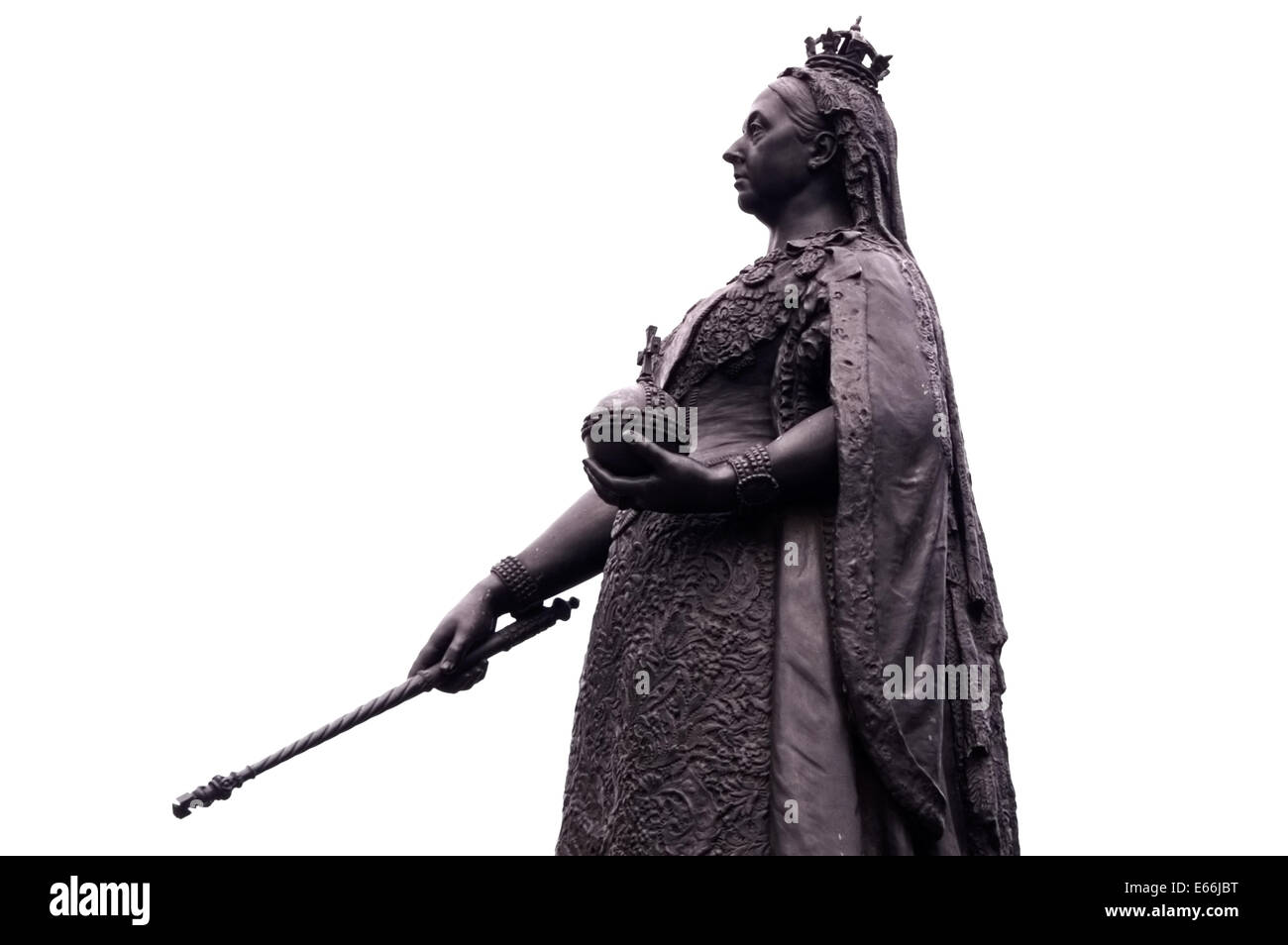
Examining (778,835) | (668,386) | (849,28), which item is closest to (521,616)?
(668,386)

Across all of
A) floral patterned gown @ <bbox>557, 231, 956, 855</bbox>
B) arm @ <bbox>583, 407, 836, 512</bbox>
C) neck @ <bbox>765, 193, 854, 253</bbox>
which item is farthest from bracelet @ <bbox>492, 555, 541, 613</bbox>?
neck @ <bbox>765, 193, 854, 253</bbox>

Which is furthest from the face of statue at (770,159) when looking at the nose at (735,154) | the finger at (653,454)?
the finger at (653,454)

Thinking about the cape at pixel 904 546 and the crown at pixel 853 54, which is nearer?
the cape at pixel 904 546

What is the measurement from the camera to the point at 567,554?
428 inches

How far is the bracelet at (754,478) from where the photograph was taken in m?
9.78

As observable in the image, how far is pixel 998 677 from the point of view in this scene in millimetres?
10055

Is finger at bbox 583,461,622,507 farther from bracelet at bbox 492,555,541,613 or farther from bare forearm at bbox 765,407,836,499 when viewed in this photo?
bracelet at bbox 492,555,541,613

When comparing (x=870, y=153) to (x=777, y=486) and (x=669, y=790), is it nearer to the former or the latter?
(x=777, y=486)

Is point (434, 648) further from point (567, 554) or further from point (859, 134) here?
point (859, 134)

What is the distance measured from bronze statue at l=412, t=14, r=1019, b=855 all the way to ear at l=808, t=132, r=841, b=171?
315mm

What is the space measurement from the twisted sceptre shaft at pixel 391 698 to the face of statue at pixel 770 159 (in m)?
1.75

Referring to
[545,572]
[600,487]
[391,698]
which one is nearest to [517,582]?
[545,572]

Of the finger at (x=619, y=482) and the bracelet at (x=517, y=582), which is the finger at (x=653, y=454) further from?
the bracelet at (x=517, y=582)

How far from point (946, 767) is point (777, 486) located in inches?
45.8
